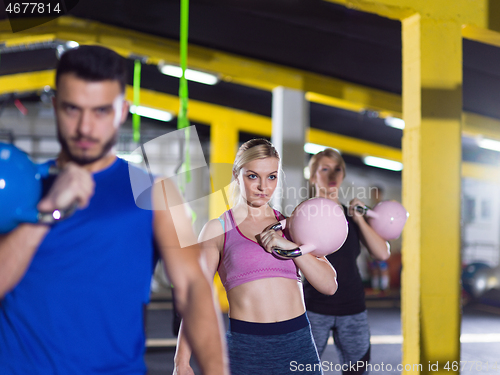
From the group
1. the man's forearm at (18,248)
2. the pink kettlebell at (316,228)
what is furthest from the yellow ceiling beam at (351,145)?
the man's forearm at (18,248)

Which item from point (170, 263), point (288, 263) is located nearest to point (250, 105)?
point (288, 263)

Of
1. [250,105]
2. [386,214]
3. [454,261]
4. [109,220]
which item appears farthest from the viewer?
[250,105]

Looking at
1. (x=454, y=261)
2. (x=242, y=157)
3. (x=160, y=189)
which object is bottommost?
(x=454, y=261)

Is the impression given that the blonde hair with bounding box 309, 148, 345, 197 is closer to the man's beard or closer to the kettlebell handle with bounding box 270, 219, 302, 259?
the kettlebell handle with bounding box 270, 219, 302, 259

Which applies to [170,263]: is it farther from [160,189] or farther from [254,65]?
[254,65]

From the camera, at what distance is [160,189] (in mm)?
960

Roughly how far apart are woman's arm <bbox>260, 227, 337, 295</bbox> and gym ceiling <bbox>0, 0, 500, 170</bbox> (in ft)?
9.59

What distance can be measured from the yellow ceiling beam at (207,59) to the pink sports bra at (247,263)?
3.82 m

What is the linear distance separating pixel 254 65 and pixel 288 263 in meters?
3.92

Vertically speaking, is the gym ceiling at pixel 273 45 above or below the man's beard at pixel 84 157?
above

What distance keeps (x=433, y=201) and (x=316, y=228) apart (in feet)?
5.36

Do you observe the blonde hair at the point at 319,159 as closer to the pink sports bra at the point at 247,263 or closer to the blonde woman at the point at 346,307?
the blonde woman at the point at 346,307

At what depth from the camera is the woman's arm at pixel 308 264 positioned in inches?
50.9

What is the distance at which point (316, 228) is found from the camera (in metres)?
1.30
